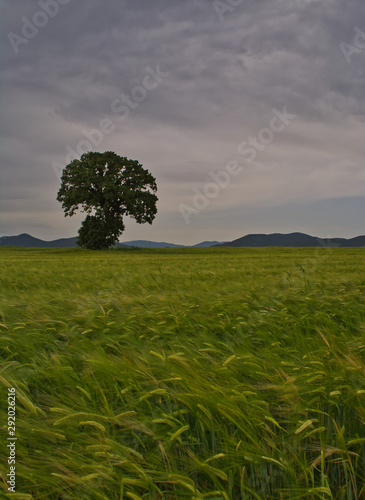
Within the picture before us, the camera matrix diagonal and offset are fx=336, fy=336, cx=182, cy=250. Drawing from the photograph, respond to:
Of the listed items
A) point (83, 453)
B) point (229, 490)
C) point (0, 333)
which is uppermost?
point (0, 333)

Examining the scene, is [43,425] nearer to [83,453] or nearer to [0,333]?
[83,453]

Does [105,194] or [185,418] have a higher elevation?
[105,194]

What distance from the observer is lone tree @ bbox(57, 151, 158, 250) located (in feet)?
142

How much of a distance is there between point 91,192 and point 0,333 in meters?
43.4

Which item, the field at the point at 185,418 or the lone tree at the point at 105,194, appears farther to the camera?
the lone tree at the point at 105,194

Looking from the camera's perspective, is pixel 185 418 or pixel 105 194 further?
pixel 105 194

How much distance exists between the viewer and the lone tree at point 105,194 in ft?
142

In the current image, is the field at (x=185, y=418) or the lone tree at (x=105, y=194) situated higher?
the lone tree at (x=105, y=194)

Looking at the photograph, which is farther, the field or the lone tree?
the lone tree

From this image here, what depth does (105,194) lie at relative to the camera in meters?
42.4

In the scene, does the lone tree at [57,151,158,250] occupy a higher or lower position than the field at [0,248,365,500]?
higher

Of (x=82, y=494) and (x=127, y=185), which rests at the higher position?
(x=127, y=185)

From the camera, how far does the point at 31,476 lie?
5.11 ft

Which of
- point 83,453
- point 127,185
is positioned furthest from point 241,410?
point 127,185
